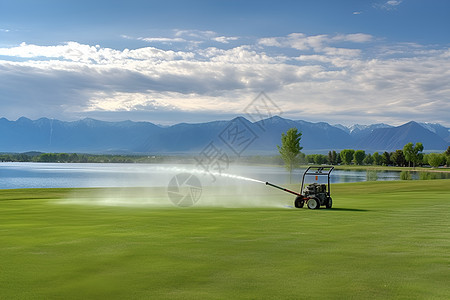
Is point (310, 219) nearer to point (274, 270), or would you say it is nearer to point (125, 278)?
point (274, 270)

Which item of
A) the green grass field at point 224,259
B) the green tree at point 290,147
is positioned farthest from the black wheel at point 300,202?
the green tree at point 290,147

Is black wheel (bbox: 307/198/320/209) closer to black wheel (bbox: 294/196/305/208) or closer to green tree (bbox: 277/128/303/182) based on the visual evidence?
black wheel (bbox: 294/196/305/208)

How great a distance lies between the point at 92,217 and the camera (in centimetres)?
2386

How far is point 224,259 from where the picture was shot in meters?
12.7

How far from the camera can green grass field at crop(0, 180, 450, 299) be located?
978 centimetres

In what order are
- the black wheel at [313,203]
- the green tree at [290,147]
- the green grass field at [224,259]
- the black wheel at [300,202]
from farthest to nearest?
the green tree at [290,147], the black wheel at [300,202], the black wheel at [313,203], the green grass field at [224,259]

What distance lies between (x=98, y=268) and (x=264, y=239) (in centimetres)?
672

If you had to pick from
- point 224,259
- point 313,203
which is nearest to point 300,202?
point 313,203

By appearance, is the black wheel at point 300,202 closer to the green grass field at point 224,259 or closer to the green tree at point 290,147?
the green grass field at point 224,259

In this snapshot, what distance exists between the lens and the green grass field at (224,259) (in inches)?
385

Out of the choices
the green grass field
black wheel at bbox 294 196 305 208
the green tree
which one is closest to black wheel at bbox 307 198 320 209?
black wheel at bbox 294 196 305 208

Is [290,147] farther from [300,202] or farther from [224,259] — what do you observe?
[224,259]

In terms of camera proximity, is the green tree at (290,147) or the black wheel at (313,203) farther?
the green tree at (290,147)

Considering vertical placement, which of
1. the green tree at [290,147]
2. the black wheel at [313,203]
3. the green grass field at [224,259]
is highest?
the green tree at [290,147]
